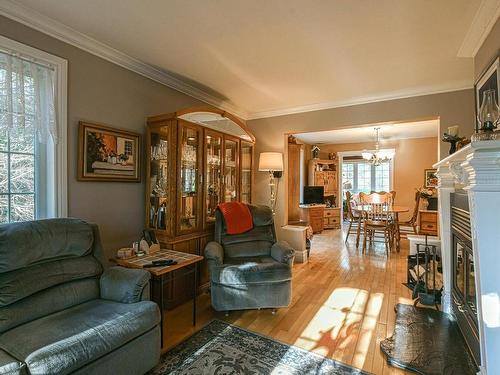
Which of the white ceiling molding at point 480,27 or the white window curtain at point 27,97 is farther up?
the white ceiling molding at point 480,27

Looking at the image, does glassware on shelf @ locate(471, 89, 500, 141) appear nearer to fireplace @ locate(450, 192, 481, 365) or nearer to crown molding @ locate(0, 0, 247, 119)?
fireplace @ locate(450, 192, 481, 365)

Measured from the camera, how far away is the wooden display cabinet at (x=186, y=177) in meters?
2.68

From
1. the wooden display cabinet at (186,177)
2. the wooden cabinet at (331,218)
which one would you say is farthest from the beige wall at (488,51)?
the wooden cabinet at (331,218)

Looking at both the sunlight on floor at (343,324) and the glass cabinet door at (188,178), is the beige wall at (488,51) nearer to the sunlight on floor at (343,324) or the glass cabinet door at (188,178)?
the sunlight on floor at (343,324)

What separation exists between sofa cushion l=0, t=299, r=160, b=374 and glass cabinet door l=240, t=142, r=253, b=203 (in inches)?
96.3

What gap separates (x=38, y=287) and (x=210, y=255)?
4.32 feet

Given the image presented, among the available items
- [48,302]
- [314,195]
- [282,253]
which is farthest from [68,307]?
[314,195]

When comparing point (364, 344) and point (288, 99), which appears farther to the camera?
point (288, 99)

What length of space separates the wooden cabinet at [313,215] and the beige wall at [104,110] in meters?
4.72

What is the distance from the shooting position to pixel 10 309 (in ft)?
5.04

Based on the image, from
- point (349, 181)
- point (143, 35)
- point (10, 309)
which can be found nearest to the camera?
point (10, 309)

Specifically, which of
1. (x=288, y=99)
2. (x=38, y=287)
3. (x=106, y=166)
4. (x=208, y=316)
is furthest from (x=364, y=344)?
(x=288, y=99)

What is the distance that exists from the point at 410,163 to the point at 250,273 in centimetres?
616

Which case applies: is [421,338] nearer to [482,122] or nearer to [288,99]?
[482,122]
